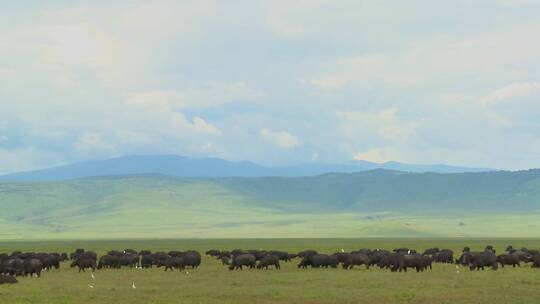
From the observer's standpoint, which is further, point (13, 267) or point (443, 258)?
point (443, 258)

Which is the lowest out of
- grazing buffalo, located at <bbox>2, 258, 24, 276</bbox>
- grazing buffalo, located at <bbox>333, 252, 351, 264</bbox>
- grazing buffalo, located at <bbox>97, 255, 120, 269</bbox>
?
grazing buffalo, located at <bbox>2, 258, 24, 276</bbox>

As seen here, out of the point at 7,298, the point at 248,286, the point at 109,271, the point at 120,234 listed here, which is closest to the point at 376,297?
the point at 248,286

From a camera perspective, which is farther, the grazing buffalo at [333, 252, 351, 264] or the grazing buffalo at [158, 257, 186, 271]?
the grazing buffalo at [333, 252, 351, 264]

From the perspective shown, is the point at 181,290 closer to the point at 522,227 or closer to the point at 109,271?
the point at 109,271

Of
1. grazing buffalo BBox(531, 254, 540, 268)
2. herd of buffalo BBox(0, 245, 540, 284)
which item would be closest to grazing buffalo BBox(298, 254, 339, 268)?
herd of buffalo BBox(0, 245, 540, 284)

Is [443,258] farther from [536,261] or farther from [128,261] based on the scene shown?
[128,261]

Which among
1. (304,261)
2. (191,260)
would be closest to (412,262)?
(304,261)

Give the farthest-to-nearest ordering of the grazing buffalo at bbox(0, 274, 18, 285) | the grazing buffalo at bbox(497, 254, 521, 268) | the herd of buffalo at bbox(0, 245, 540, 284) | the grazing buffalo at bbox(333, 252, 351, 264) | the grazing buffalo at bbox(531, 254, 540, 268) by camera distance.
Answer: the grazing buffalo at bbox(333, 252, 351, 264), the grazing buffalo at bbox(497, 254, 521, 268), the grazing buffalo at bbox(531, 254, 540, 268), the herd of buffalo at bbox(0, 245, 540, 284), the grazing buffalo at bbox(0, 274, 18, 285)

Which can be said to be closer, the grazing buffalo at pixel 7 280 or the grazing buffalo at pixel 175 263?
the grazing buffalo at pixel 7 280

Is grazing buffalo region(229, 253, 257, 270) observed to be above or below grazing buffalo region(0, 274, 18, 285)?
above

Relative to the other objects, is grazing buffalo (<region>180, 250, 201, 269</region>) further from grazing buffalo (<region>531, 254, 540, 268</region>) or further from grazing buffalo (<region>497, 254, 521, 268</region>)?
grazing buffalo (<region>531, 254, 540, 268</region>)

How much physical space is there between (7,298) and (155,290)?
617cm

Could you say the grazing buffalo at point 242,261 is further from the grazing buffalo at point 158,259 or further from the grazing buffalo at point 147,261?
the grazing buffalo at point 147,261

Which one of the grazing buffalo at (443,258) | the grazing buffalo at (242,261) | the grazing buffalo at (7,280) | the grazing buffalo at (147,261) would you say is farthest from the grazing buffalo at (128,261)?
A: the grazing buffalo at (443,258)
